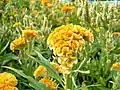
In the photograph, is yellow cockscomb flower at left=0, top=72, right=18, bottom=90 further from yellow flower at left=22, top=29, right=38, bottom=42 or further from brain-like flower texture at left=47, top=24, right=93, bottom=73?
yellow flower at left=22, top=29, right=38, bottom=42

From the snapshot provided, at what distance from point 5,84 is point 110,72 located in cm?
130

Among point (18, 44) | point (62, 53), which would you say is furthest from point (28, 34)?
point (62, 53)

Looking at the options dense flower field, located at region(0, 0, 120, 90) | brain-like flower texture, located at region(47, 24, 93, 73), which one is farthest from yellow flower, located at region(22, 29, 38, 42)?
brain-like flower texture, located at region(47, 24, 93, 73)

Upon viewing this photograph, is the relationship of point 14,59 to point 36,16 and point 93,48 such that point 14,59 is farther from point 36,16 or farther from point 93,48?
point 36,16

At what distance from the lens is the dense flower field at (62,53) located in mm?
1576

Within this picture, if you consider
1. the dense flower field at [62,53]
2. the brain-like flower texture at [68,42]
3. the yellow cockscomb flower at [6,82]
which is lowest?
the dense flower field at [62,53]

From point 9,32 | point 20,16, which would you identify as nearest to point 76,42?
point 9,32

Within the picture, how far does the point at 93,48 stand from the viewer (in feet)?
10.3

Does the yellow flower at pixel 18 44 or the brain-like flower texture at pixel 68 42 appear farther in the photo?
the yellow flower at pixel 18 44

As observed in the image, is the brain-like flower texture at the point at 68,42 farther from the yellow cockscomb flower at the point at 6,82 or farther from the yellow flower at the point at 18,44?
the yellow flower at the point at 18,44

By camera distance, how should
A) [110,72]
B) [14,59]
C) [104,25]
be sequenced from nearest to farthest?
[110,72] < [14,59] < [104,25]

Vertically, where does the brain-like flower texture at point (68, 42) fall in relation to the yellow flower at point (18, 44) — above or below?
above

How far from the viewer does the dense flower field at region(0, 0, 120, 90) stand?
1.58m

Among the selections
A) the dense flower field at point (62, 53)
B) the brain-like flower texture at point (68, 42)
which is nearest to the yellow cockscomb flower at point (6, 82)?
the dense flower field at point (62, 53)
